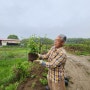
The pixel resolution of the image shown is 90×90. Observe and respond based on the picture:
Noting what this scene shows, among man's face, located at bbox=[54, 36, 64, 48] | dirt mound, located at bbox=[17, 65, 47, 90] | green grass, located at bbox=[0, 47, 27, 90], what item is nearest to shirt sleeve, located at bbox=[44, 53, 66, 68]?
man's face, located at bbox=[54, 36, 64, 48]

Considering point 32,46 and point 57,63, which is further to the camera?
point 32,46

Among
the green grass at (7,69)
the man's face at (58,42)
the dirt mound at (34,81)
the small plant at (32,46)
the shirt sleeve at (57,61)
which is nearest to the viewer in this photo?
the shirt sleeve at (57,61)

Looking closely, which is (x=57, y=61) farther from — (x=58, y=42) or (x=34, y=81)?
(x=34, y=81)

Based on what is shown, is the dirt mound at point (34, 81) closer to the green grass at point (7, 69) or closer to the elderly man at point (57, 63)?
the green grass at point (7, 69)

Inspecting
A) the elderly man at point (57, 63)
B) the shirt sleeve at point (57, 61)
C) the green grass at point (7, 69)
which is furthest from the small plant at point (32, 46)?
the shirt sleeve at point (57, 61)

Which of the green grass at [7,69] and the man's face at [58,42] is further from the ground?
the man's face at [58,42]

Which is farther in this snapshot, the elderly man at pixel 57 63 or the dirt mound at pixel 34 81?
the dirt mound at pixel 34 81

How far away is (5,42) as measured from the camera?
5050cm

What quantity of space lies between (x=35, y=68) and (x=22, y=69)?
0.81 metres

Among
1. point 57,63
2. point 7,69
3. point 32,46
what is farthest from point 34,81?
point 7,69

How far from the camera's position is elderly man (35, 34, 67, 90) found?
14.5 feet

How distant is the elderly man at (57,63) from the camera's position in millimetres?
4418

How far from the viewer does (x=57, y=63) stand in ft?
14.4

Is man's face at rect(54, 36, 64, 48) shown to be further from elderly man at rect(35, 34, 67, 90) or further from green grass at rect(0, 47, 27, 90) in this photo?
green grass at rect(0, 47, 27, 90)
